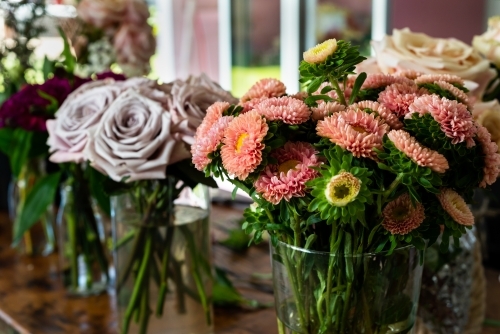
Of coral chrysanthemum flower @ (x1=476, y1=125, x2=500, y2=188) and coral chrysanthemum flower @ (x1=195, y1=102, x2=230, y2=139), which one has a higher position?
coral chrysanthemum flower @ (x1=195, y1=102, x2=230, y2=139)

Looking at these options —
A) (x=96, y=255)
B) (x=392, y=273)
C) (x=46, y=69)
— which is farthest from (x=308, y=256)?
(x=46, y=69)

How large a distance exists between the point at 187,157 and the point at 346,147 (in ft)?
1.00

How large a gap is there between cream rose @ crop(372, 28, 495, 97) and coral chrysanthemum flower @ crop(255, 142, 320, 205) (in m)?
0.28

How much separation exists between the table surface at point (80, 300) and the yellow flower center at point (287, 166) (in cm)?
42

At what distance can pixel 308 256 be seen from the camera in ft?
1.59

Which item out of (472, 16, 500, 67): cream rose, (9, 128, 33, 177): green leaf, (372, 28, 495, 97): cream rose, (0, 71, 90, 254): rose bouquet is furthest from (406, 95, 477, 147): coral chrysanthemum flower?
(9, 128, 33, 177): green leaf

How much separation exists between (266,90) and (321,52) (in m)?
0.08

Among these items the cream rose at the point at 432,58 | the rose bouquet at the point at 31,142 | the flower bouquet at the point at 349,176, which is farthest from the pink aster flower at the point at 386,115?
the rose bouquet at the point at 31,142

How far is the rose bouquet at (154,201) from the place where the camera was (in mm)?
692

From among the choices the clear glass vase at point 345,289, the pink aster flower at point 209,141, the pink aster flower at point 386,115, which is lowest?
the clear glass vase at point 345,289

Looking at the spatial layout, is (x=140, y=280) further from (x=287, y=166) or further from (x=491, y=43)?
(x=491, y=43)

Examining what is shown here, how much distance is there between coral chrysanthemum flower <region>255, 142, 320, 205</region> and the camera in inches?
16.9

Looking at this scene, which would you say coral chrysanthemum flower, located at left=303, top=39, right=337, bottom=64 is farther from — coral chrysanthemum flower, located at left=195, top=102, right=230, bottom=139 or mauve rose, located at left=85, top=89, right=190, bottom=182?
mauve rose, located at left=85, top=89, right=190, bottom=182

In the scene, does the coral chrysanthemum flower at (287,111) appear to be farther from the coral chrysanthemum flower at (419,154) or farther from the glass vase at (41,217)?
the glass vase at (41,217)
